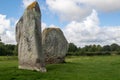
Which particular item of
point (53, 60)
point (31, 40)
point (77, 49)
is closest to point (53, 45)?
point (53, 60)

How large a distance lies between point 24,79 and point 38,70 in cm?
366

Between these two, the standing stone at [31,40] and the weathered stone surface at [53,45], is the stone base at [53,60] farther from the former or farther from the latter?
the standing stone at [31,40]

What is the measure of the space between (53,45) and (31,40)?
8.79 m

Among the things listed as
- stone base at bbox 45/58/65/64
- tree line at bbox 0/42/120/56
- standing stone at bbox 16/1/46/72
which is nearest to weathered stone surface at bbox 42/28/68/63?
stone base at bbox 45/58/65/64

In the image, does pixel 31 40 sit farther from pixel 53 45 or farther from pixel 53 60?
pixel 53 45

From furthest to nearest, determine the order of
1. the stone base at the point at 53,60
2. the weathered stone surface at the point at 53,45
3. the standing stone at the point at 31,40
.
Answer: the weathered stone surface at the point at 53,45
the stone base at the point at 53,60
the standing stone at the point at 31,40

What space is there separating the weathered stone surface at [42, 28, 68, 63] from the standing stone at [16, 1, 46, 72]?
24.3 feet

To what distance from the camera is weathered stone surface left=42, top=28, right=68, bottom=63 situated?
3203 cm

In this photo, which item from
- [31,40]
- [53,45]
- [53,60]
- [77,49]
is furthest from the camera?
[77,49]

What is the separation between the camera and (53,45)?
32594 mm

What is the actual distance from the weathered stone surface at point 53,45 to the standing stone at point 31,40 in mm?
7395

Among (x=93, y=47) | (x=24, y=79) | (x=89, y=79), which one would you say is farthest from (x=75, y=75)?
(x=93, y=47)

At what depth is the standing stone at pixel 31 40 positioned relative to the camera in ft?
77.6

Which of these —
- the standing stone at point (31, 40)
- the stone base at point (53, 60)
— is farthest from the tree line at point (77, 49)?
the standing stone at point (31, 40)
